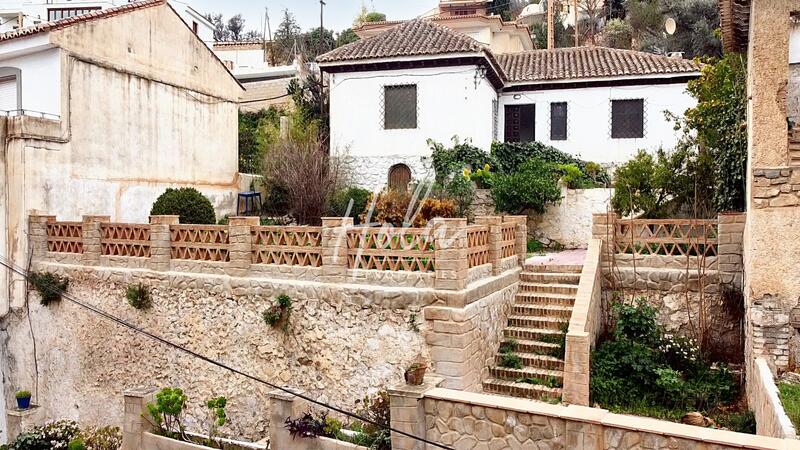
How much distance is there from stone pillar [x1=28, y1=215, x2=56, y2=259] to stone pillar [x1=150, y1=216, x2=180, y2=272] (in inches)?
110

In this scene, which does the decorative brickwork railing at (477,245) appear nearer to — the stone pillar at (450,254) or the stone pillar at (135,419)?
the stone pillar at (450,254)

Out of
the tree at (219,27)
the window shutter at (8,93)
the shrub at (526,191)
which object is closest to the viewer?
the window shutter at (8,93)

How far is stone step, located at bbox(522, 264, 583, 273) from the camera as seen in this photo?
11672 millimetres

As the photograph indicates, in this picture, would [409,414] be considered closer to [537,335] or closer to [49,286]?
[537,335]

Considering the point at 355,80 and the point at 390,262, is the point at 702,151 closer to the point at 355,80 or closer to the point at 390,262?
the point at 390,262

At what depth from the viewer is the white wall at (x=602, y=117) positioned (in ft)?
64.1

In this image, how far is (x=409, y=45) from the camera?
62.0ft

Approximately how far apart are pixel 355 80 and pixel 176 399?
42.0ft

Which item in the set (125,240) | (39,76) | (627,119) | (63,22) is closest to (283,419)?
(125,240)

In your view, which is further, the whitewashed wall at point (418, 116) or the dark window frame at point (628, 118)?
the dark window frame at point (628, 118)

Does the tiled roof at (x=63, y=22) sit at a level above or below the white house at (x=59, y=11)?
below

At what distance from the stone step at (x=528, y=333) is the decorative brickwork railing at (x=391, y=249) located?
7.22 ft

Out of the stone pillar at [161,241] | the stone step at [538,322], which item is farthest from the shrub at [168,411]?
the stone step at [538,322]

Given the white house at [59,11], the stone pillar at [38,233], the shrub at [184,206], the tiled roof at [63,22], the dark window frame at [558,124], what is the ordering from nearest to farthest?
the stone pillar at [38,233] → the tiled roof at [63,22] → the shrub at [184,206] → the dark window frame at [558,124] → the white house at [59,11]
